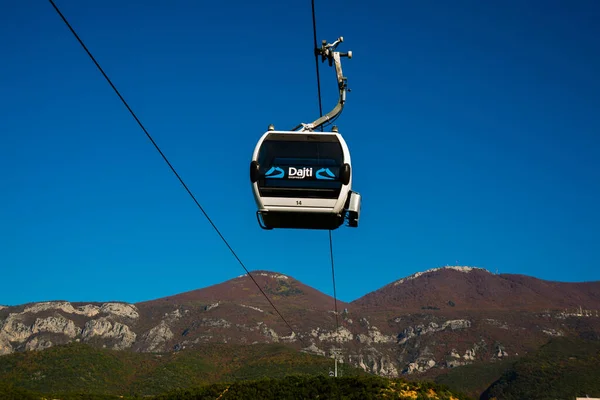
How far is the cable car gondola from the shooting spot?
18.5 meters

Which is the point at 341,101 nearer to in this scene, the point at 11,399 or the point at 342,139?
the point at 342,139

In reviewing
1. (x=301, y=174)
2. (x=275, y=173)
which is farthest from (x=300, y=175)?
(x=275, y=173)

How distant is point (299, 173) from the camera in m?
18.5

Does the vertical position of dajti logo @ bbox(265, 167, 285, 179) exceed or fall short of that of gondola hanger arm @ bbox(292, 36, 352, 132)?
it falls short

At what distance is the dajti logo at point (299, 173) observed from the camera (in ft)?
60.7

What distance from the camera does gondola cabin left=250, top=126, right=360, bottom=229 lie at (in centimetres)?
1853

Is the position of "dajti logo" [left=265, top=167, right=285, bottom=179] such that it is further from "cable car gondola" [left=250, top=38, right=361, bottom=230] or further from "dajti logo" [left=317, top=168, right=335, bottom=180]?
"dajti logo" [left=317, top=168, right=335, bottom=180]

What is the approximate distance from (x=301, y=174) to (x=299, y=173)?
0.06 meters

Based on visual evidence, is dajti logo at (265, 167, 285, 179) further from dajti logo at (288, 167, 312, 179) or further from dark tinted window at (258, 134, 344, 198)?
dajti logo at (288, 167, 312, 179)

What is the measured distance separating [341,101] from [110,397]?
131539mm

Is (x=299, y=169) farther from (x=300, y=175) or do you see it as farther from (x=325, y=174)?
(x=325, y=174)

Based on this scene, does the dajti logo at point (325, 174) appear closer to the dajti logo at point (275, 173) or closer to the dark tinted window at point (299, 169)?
the dark tinted window at point (299, 169)

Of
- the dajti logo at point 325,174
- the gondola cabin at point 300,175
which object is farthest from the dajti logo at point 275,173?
the dajti logo at point 325,174

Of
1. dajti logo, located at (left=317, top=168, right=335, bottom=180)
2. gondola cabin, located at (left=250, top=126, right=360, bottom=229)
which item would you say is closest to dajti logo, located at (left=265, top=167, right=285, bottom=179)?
gondola cabin, located at (left=250, top=126, right=360, bottom=229)
